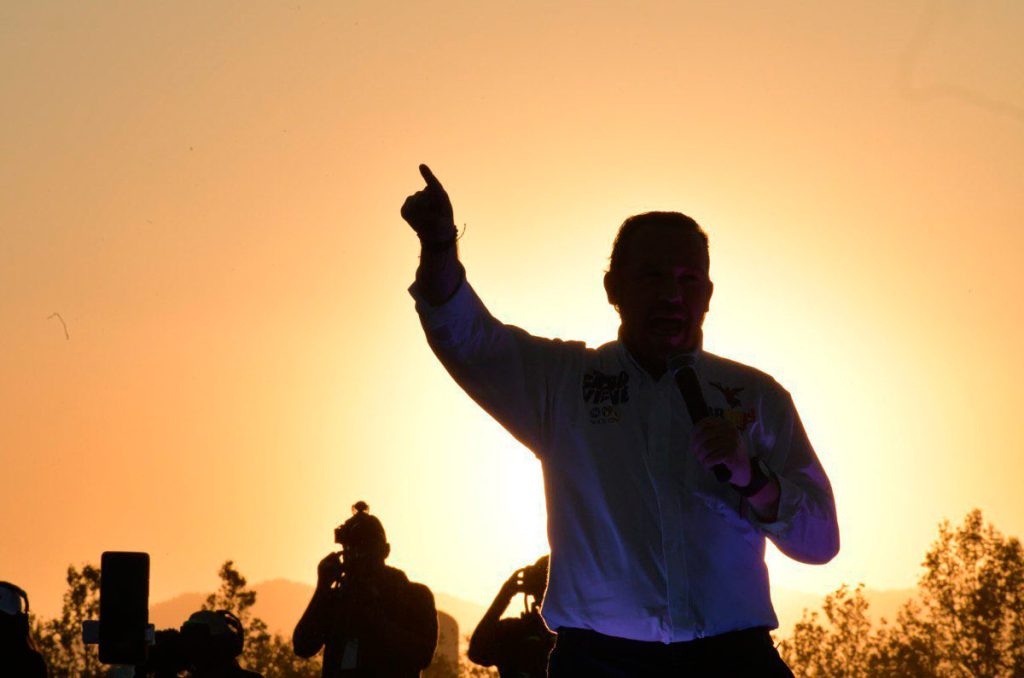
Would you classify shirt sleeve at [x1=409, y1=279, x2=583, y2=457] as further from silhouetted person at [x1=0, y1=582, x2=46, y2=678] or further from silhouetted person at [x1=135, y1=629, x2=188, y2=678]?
silhouetted person at [x1=135, y1=629, x2=188, y2=678]

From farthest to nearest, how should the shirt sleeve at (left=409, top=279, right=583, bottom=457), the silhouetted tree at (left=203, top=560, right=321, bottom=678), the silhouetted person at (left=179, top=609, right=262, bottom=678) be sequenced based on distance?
the silhouetted tree at (left=203, top=560, right=321, bottom=678) < the silhouetted person at (left=179, top=609, right=262, bottom=678) < the shirt sleeve at (left=409, top=279, right=583, bottom=457)

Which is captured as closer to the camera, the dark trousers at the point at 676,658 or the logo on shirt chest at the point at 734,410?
the dark trousers at the point at 676,658

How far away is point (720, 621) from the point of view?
426cm

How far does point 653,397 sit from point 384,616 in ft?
19.8

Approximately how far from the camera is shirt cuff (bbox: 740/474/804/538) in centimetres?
437

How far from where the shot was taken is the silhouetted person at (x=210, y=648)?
999cm

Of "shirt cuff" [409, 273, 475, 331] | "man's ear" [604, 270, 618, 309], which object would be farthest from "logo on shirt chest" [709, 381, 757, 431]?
"shirt cuff" [409, 273, 475, 331]

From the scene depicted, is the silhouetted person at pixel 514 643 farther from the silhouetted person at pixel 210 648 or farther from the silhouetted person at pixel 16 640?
the silhouetted person at pixel 16 640

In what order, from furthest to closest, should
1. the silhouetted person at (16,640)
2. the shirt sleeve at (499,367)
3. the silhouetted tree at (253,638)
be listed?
the silhouetted tree at (253,638) < the silhouetted person at (16,640) < the shirt sleeve at (499,367)

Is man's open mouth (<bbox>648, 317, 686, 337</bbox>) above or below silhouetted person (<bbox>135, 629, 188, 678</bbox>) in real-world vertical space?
above

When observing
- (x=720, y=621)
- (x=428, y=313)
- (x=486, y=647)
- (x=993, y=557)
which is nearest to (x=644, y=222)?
(x=428, y=313)

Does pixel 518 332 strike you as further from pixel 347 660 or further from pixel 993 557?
pixel 993 557

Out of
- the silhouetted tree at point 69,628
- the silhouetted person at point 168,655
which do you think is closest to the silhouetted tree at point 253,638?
the silhouetted tree at point 69,628

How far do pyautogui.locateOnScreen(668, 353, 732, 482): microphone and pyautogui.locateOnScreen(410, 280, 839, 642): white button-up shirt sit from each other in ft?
0.17
